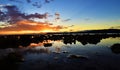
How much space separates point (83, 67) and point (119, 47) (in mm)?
22004

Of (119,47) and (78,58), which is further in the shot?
(119,47)

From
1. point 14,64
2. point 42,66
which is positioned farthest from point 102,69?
point 14,64

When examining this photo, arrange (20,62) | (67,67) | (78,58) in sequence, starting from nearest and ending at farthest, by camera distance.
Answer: (67,67) < (20,62) < (78,58)

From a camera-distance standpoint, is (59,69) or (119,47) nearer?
(59,69)

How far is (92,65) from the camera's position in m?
26.3

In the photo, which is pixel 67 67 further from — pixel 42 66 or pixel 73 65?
pixel 42 66

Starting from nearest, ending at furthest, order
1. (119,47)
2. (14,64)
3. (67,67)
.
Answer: (67,67)
(14,64)
(119,47)

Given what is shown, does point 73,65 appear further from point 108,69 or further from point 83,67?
point 108,69

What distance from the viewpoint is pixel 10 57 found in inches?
1193

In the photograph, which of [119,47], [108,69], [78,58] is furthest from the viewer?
[119,47]

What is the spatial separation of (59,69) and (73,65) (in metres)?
2.81

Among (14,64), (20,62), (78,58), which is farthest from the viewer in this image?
(78,58)

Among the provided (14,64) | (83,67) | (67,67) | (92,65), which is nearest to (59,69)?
(67,67)

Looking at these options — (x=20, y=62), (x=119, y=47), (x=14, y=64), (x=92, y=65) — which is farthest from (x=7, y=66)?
(x=119, y=47)
